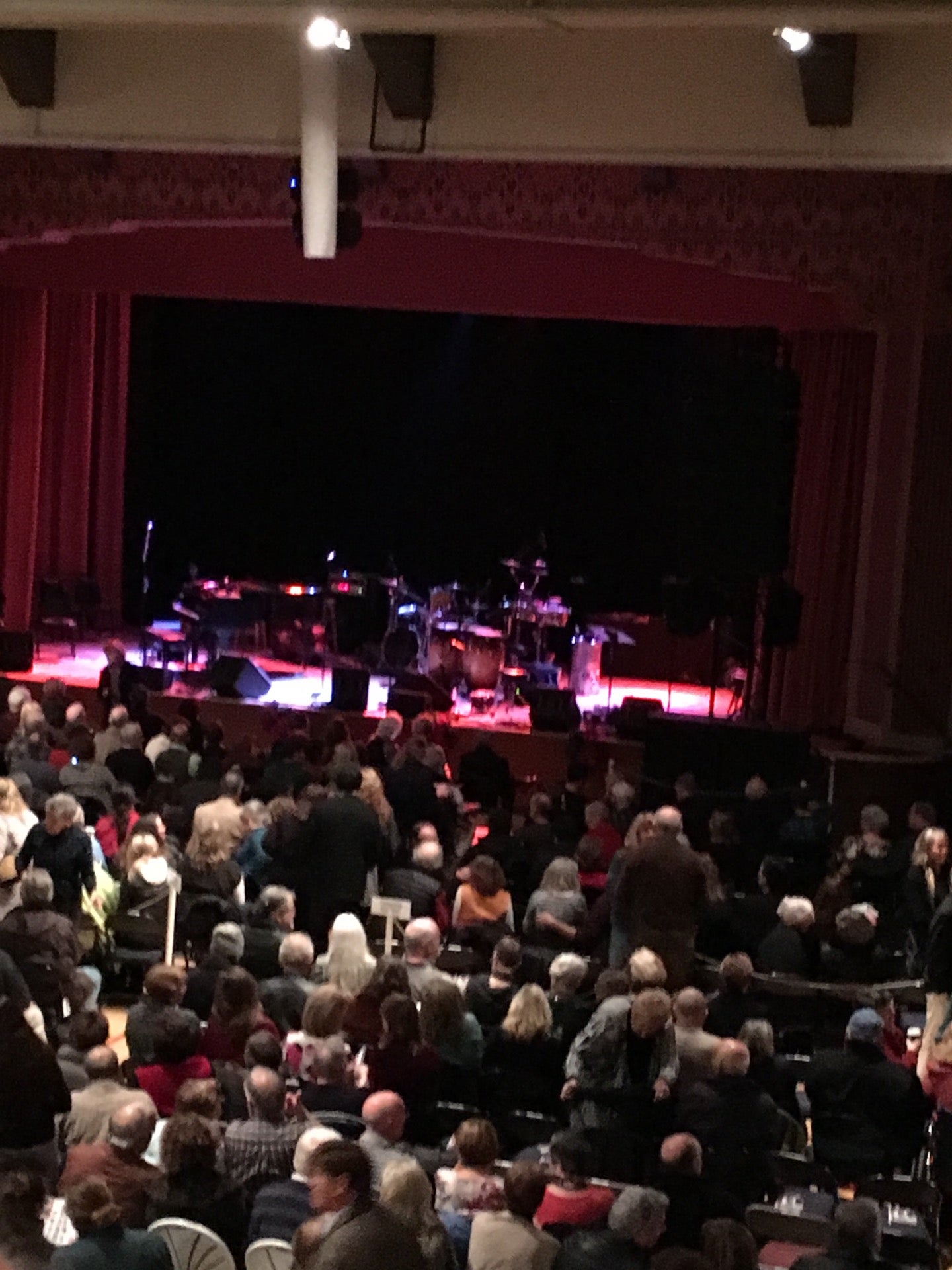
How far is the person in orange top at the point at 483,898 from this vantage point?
25.7 feet

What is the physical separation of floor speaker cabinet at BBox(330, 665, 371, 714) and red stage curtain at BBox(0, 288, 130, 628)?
376 cm

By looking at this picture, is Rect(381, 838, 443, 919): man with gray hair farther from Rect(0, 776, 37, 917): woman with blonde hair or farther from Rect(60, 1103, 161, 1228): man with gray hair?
Rect(60, 1103, 161, 1228): man with gray hair

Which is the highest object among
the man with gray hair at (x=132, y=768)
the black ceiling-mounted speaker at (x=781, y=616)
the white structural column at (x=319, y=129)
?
the white structural column at (x=319, y=129)

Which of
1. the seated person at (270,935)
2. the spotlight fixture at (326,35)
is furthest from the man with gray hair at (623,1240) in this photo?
the spotlight fixture at (326,35)

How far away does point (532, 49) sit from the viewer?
849 centimetres

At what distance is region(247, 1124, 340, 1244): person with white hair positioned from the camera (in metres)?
4.75

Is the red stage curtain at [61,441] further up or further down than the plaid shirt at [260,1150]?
further up

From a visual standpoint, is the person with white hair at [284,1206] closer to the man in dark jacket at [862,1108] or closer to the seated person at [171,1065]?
the seated person at [171,1065]

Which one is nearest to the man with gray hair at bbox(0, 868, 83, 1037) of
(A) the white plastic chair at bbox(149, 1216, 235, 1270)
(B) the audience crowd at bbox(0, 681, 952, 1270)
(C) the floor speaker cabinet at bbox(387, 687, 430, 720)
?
(B) the audience crowd at bbox(0, 681, 952, 1270)

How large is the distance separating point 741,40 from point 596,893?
3965mm

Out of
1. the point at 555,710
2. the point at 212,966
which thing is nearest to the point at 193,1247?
the point at 212,966

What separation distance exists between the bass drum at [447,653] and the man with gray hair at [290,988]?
7173mm

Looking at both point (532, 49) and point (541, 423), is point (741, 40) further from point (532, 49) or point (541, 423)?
point (541, 423)

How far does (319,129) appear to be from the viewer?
874 cm
